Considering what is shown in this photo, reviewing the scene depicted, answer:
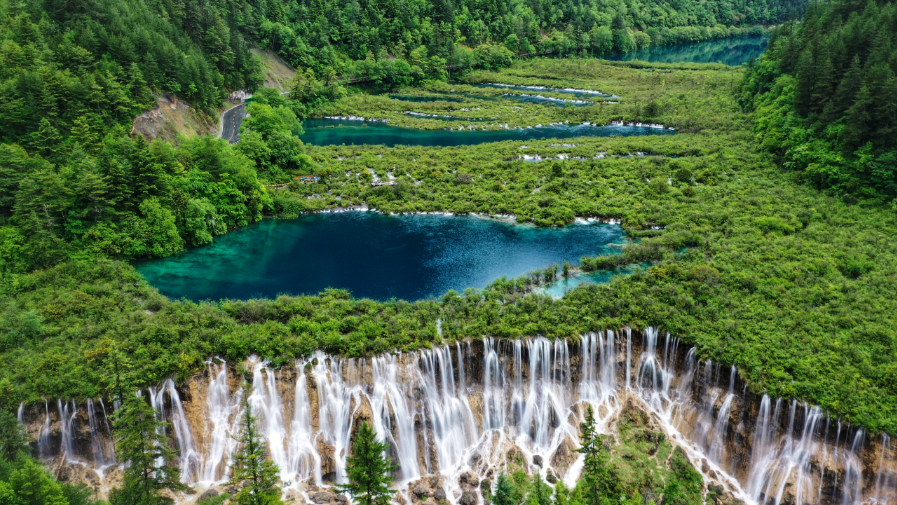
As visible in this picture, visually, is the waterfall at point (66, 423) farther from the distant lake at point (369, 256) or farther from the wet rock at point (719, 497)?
the wet rock at point (719, 497)

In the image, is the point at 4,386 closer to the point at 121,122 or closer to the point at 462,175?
the point at 121,122

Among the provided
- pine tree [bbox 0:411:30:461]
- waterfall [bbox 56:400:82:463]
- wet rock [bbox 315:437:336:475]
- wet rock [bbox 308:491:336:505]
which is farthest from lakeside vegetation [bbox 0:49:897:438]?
wet rock [bbox 308:491:336:505]

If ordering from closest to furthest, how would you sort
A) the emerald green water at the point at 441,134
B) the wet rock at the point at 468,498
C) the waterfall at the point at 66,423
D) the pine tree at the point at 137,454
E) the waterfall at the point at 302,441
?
1. the pine tree at the point at 137,454
2. the waterfall at the point at 66,423
3. the wet rock at the point at 468,498
4. the waterfall at the point at 302,441
5. the emerald green water at the point at 441,134

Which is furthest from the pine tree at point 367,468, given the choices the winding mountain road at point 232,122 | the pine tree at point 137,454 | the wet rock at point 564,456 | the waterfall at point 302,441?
the winding mountain road at point 232,122

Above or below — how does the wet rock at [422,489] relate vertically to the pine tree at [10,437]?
below

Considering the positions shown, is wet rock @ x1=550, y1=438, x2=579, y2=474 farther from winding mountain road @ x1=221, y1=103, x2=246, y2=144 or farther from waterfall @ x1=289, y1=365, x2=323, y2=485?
winding mountain road @ x1=221, y1=103, x2=246, y2=144

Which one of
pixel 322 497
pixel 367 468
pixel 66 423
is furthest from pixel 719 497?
pixel 66 423

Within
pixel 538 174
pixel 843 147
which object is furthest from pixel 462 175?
pixel 843 147
